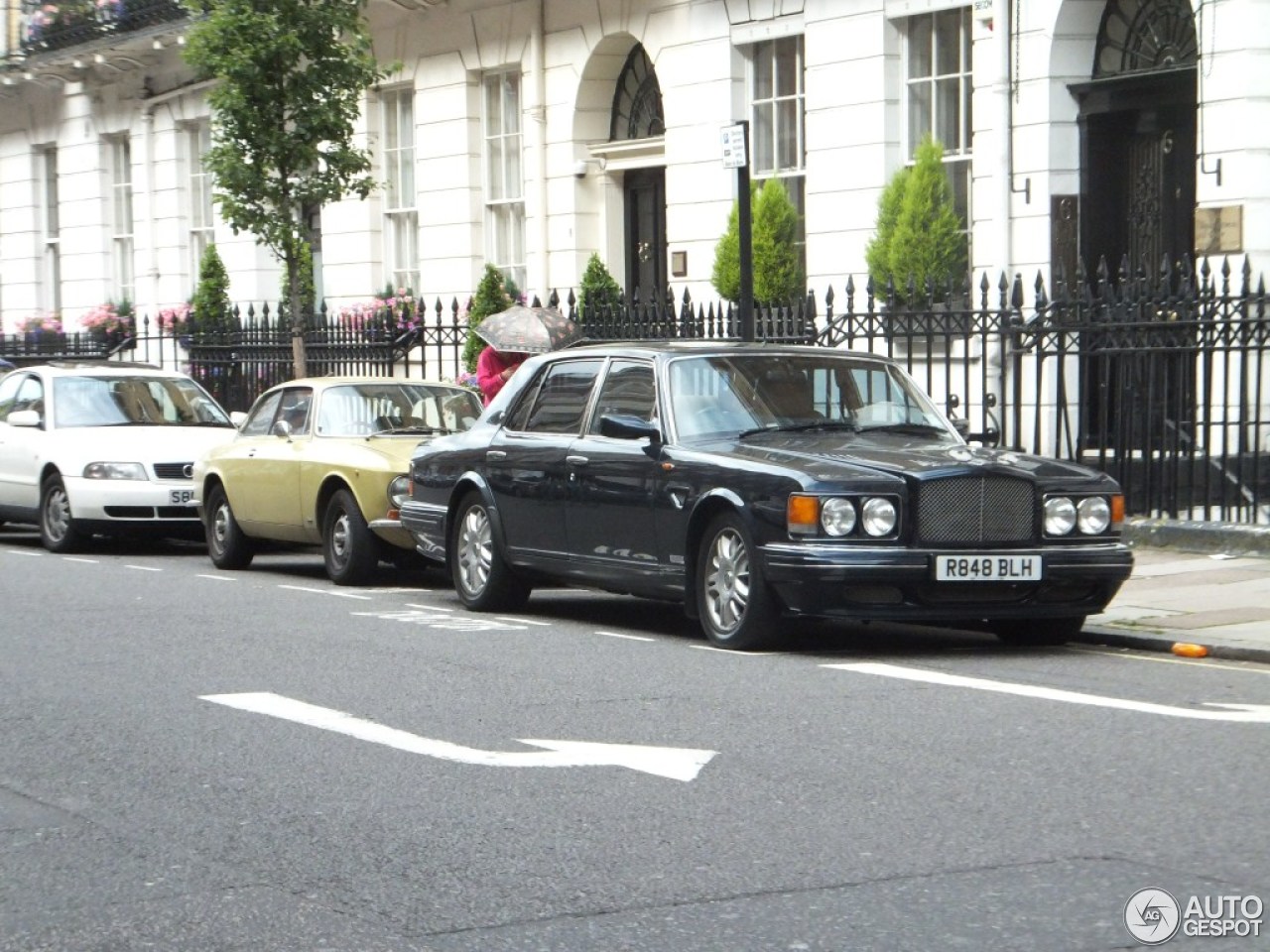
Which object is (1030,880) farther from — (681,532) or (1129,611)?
(1129,611)

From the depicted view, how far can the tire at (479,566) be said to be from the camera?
12562 mm

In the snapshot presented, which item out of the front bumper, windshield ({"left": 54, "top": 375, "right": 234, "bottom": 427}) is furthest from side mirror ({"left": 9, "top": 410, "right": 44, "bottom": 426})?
the front bumper

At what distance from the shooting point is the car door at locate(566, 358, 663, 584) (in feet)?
36.8

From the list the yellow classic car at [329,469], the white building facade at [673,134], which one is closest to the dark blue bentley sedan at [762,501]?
the yellow classic car at [329,469]

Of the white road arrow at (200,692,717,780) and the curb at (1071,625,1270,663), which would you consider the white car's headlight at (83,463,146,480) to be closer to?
the curb at (1071,625,1270,663)

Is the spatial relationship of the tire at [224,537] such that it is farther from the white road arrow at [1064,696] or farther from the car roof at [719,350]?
the white road arrow at [1064,696]

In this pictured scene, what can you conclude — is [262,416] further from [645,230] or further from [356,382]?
[645,230]

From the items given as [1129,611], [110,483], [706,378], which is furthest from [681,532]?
[110,483]

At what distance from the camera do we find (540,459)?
1214cm

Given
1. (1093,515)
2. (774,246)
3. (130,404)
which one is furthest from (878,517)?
(774,246)

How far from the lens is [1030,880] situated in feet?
18.8

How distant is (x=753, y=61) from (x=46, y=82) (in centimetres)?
1667

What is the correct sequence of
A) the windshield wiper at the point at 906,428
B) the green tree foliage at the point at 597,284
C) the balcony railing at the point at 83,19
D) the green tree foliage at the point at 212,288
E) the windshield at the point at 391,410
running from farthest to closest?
the balcony railing at the point at 83,19
the green tree foliage at the point at 212,288
the green tree foliage at the point at 597,284
the windshield at the point at 391,410
the windshield wiper at the point at 906,428

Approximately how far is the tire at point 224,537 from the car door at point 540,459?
4.02m
